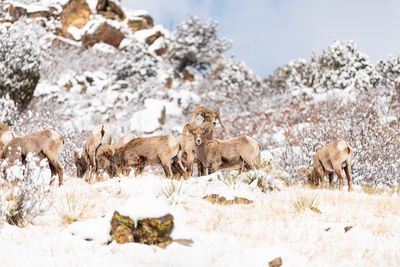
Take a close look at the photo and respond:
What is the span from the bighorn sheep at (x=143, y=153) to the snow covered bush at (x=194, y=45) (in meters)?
31.6

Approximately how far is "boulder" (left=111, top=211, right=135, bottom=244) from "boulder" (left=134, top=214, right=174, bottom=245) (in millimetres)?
69

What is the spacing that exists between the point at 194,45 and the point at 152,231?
36104 mm

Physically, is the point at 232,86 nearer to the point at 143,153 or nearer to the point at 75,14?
the point at 75,14

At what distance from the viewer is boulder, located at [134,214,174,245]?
3838mm

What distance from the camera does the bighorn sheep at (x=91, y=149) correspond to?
794 centimetres

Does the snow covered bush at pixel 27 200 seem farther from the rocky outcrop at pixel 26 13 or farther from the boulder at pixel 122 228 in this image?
the rocky outcrop at pixel 26 13

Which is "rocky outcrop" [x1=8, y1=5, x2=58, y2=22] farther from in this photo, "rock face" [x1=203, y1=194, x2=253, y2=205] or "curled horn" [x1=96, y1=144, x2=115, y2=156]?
"rock face" [x1=203, y1=194, x2=253, y2=205]

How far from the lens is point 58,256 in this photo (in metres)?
3.54

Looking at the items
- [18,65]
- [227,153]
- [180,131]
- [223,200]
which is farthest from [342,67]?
[223,200]

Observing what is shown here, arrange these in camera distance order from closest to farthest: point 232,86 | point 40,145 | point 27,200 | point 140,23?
point 27,200, point 40,145, point 232,86, point 140,23

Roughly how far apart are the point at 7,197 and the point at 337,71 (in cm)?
2517

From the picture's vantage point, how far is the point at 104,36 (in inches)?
1582

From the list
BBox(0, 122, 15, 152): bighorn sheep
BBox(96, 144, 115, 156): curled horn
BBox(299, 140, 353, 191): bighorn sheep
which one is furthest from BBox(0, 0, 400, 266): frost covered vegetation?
BBox(0, 122, 15, 152): bighorn sheep

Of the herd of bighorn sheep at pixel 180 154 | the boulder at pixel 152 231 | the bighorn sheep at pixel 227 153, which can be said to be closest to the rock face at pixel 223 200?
the herd of bighorn sheep at pixel 180 154
